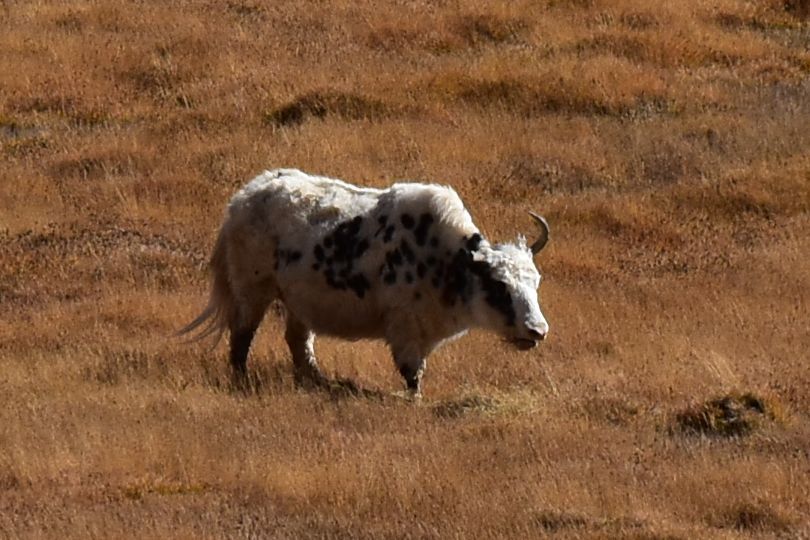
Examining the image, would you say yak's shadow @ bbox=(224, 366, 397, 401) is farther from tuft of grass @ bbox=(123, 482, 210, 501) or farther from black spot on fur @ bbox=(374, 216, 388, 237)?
tuft of grass @ bbox=(123, 482, 210, 501)

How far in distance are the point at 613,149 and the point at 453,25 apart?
5960mm

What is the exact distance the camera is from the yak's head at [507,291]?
50.6 feet

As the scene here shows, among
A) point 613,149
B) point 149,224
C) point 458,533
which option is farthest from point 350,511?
point 613,149

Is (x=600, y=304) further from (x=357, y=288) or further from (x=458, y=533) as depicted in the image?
(x=458, y=533)

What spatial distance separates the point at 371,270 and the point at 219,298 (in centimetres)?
180

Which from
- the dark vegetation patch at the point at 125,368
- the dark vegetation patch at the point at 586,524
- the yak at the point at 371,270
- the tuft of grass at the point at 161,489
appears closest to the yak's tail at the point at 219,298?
the yak at the point at 371,270

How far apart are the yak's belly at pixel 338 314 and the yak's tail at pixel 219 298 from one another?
89 centimetres

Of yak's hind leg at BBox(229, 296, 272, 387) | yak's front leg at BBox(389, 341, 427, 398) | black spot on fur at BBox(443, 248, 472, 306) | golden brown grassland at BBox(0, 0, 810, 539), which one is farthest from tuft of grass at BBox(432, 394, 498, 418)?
yak's hind leg at BBox(229, 296, 272, 387)

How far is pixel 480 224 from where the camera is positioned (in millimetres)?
22500

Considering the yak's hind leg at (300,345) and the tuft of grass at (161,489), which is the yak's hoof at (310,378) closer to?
the yak's hind leg at (300,345)

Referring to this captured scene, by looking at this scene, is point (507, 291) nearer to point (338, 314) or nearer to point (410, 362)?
point (410, 362)

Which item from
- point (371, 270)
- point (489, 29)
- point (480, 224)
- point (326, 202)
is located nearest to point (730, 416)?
point (371, 270)

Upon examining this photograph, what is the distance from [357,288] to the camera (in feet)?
53.4

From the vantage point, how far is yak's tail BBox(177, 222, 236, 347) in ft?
56.2
